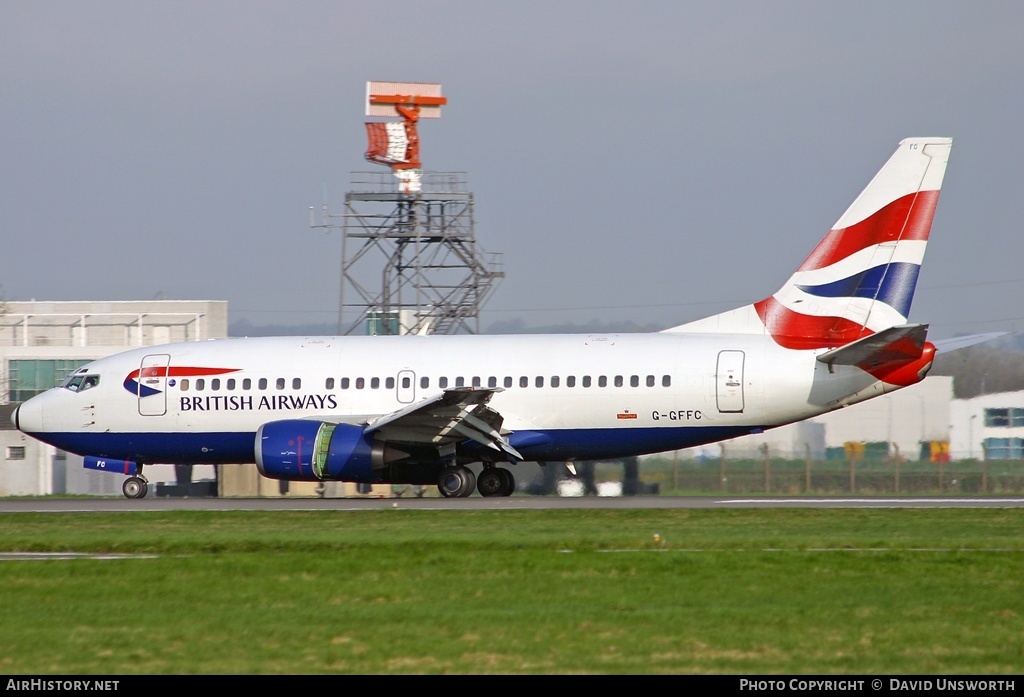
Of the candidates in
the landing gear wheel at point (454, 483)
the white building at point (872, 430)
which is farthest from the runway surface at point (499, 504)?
the white building at point (872, 430)

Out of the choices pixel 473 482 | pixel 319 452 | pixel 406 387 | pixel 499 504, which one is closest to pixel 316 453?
pixel 319 452

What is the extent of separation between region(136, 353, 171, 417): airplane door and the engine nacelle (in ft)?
12.8

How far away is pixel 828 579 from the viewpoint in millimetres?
13539

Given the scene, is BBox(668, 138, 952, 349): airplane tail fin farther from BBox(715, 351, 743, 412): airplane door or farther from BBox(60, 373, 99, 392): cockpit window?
BBox(60, 373, 99, 392): cockpit window

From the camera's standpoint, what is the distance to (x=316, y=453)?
87.6ft

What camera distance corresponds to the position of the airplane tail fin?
26.6m

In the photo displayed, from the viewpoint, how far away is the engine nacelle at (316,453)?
2669 centimetres

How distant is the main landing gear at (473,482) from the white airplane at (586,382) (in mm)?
30

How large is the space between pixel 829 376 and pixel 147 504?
14.3 metres

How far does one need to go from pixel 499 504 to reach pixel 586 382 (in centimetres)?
343

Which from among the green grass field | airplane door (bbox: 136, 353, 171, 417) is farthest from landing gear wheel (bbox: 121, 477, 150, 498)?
the green grass field

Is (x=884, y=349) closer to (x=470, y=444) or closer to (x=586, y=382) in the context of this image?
(x=586, y=382)
